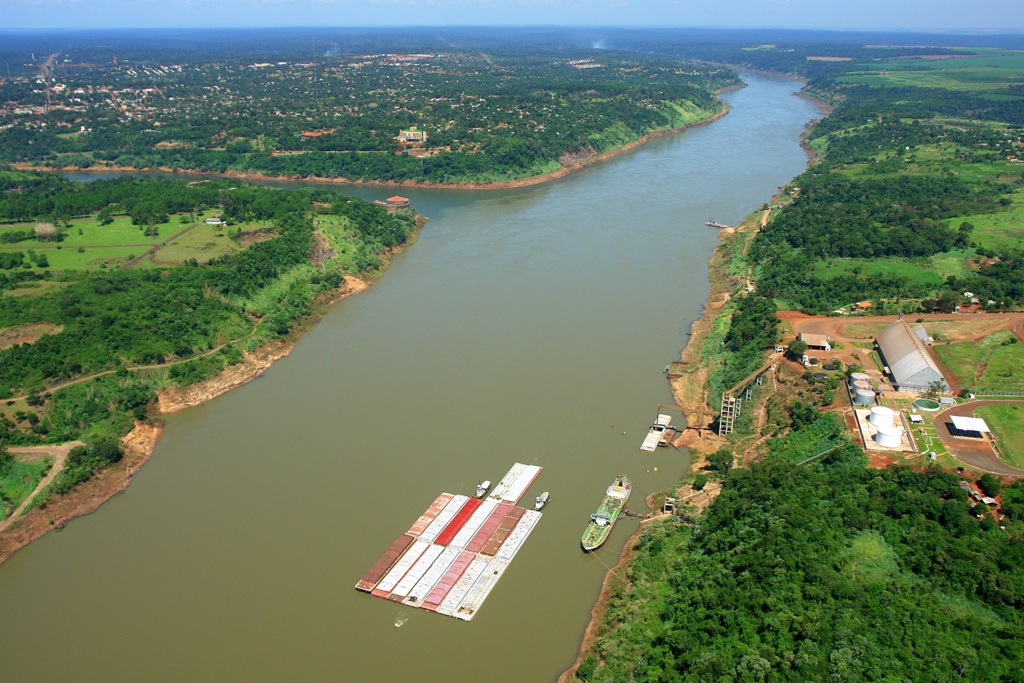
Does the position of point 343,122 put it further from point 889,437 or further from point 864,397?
point 889,437

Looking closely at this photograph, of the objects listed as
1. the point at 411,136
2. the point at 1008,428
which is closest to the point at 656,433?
the point at 1008,428

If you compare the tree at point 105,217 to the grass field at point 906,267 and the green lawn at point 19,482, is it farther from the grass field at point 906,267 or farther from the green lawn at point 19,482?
the grass field at point 906,267

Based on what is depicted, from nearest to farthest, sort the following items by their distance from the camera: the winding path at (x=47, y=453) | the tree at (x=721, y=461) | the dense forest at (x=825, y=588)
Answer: the dense forest at (x=825, y=588) → the tree at (x=721, y=461) → the winding path at (x=47, y=453)

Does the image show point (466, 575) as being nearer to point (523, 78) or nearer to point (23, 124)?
point (23, 124)

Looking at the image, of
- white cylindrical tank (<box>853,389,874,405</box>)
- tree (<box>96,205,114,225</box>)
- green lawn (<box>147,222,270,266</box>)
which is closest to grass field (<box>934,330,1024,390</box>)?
white cylindrical tank (<box>853,389,874,405</box>)

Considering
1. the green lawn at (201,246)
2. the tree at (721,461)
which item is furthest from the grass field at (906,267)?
the green lawn at (201,246)

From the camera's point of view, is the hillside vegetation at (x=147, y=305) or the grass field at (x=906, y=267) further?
the grass field at (x=906, y=267)
